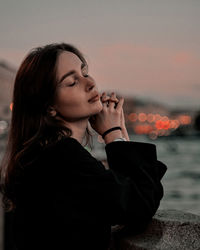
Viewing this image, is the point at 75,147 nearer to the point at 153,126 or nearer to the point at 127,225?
the point at 127,225

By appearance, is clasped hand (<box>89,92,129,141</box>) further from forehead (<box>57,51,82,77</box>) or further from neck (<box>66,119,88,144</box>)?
forehead (<box>57,51,82,77</box>)

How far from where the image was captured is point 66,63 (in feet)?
5.42

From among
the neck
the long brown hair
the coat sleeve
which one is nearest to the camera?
the coat sleeve

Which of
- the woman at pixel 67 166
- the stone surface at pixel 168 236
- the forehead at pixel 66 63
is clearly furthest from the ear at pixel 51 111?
the stone surface at pixel 168 236

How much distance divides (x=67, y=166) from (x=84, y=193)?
0.12 m

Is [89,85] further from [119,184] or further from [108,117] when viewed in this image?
[119,184]

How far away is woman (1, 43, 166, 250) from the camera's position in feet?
4.53

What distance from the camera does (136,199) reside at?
54.1 inches

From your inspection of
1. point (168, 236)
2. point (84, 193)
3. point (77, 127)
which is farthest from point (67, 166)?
point (168, 236)

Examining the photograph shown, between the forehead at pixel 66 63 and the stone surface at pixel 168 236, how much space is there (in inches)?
28.5

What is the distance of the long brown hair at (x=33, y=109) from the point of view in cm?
160

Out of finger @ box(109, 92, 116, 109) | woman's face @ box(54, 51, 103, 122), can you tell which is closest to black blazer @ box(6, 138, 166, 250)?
woman's face @ box(54, 51, 103, 122)

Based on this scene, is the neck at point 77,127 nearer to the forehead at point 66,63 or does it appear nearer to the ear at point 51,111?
the ear at point 51,111

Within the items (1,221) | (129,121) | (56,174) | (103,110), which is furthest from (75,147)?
(129,121)
